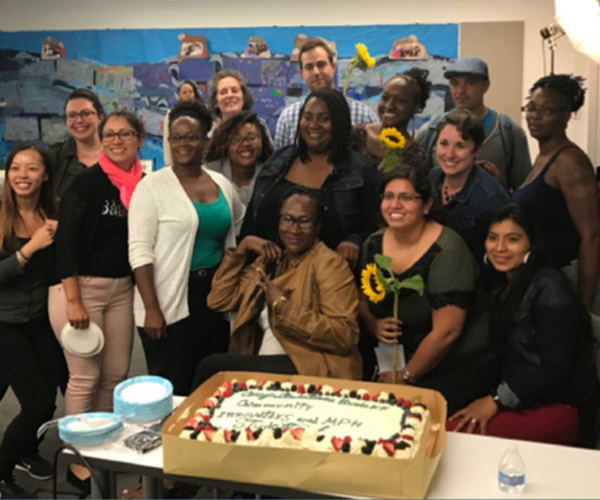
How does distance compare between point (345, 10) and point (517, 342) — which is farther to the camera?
point (345, 10)

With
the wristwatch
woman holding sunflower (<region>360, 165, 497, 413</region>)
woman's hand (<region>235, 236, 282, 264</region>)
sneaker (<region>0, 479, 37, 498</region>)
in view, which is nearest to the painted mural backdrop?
woman holding sunflower (<region>360, 165, 497, 413</region>)

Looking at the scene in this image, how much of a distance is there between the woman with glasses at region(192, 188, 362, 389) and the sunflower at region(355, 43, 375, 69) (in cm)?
63

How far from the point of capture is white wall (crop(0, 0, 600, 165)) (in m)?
2.63

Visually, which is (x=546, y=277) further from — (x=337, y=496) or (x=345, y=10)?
(x=345, y=10)

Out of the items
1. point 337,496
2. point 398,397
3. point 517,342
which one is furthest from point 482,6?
point 337,496

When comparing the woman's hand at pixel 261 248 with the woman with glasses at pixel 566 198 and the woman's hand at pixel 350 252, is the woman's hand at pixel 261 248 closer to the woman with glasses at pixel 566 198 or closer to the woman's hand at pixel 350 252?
the woman's hand at pixel 350 252

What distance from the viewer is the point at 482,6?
2.88 meters

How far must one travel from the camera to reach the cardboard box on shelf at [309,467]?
66.1 inches

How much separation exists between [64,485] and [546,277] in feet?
7.04

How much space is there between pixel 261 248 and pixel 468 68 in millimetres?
1102

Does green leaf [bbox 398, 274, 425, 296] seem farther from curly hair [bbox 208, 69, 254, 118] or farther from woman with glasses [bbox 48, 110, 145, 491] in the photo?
woman with glasses [bbox 48, 110, 145, 491]

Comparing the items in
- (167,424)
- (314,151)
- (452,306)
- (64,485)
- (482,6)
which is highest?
(482,6)

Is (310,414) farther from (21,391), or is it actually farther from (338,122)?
(21,391)

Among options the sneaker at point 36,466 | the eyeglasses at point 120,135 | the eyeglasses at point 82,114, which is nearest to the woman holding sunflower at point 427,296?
the eyeglasses at point 120,135
